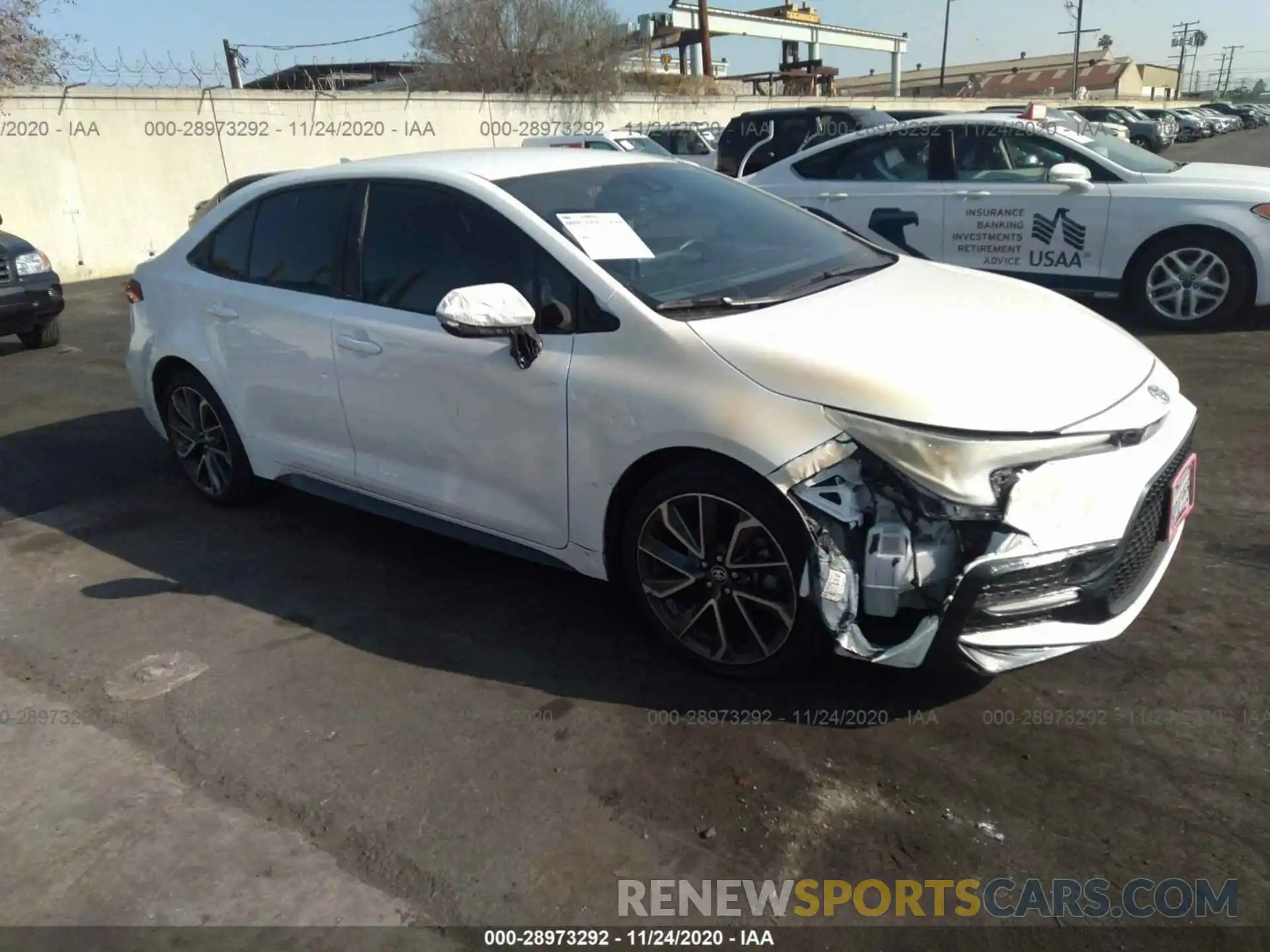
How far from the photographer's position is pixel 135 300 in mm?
5453

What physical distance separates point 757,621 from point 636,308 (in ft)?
3.56

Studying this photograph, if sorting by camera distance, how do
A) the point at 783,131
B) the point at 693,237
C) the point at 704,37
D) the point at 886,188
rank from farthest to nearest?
1. the point at 704,37
2. the point at 783,131
3. the point at 886,188
4. the point at 693,237

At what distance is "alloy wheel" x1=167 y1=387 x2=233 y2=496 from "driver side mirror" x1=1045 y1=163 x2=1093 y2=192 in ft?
19.8

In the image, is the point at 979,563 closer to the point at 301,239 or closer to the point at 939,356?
the point at 939,356

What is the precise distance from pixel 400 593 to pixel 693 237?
185 cm

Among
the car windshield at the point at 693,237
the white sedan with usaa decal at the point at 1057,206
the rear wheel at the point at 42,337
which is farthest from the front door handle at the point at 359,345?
the rear wheel at the point at 42,337

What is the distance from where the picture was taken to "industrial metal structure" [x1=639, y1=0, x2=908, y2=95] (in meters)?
43.7

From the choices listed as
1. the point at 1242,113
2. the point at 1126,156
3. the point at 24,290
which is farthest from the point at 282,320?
the point at 1242,113

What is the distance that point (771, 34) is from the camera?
1891 inches

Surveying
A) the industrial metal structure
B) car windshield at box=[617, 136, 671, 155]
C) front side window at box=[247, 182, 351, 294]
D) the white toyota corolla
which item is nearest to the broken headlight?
the white toyota corolla

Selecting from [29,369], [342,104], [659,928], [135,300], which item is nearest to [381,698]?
[659,928]

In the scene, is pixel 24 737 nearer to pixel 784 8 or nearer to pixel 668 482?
pixel 668 482

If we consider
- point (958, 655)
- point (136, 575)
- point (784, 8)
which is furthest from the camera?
point (784, 8)

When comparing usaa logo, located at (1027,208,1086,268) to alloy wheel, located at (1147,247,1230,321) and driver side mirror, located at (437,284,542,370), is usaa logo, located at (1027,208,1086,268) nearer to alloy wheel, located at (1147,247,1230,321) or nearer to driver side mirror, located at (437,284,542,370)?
alloy wheel, located at (1147,247,1230,321)
